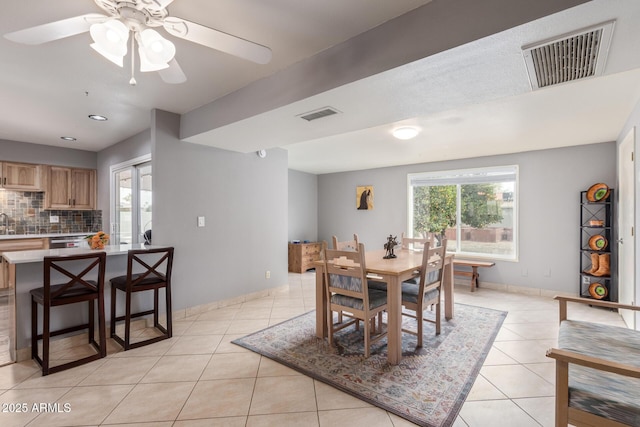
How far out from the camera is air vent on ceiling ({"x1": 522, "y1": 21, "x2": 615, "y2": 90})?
147cm

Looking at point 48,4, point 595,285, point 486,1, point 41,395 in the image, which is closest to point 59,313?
point 41,395

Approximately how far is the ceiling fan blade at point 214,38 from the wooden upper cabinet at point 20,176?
5.12 meters

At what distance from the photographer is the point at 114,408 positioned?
75.9 inches

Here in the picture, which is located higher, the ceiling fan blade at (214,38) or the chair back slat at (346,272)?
the ceiling fan blade at (214,38)

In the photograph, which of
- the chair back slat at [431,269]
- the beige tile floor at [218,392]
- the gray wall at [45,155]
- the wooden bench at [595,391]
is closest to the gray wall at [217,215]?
the beige tile floor at [218,392]

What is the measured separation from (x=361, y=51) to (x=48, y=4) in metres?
1.75

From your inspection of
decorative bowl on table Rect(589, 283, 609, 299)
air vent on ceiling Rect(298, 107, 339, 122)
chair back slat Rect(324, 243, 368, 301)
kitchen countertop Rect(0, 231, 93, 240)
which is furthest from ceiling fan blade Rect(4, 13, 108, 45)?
decorative bowl on table Rect(589, 283, 609, 299)

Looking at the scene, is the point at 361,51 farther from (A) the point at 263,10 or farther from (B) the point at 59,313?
(B) the point at 59,313

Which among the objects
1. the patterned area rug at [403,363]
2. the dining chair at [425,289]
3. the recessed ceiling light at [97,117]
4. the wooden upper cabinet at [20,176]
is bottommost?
the patterned area rug at [403,363]

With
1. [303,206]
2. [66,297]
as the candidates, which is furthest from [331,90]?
[303,206]

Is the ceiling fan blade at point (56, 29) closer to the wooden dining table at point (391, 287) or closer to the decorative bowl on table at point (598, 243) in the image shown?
the wooden dining table at point (391, 287)

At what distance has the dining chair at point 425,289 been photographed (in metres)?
2.76

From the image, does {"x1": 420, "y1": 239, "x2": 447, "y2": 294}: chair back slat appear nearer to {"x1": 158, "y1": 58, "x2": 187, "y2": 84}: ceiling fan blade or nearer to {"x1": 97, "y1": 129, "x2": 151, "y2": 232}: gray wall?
{"x1": 158, "y1": 58, "x2": 187, "y2": 84}: ceiling fan blade

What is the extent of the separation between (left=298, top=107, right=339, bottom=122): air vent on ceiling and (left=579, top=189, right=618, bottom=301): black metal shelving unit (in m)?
3.94
